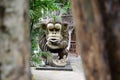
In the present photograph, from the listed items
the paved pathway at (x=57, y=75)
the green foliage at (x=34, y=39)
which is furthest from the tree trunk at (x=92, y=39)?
the paved pathway at (x=57, y=75)

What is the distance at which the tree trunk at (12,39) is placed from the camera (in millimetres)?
916

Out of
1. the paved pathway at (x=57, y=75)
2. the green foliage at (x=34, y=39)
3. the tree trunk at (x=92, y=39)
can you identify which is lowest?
the paved pathway at (x=57, y=75)

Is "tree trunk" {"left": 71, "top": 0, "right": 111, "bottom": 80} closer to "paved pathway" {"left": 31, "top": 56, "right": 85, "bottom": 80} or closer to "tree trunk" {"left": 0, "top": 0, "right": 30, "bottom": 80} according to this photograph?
"tree trunk" {"left": 0, "top": 0, "right": 30, "bottom": 80}

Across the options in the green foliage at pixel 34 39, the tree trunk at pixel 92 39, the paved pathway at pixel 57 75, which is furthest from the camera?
the paved pathway at pixel 57 75

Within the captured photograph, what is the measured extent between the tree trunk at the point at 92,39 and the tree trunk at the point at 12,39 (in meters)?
0.18

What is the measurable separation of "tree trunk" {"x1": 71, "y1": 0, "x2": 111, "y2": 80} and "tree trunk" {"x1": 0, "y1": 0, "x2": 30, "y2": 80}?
18 cm

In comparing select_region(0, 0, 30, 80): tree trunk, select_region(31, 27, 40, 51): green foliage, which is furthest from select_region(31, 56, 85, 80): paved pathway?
select_region(0, 0, 30, 80): tree trunk

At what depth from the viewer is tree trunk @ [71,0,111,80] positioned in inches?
35.4

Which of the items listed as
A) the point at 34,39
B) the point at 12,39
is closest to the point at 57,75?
the point at 34,39

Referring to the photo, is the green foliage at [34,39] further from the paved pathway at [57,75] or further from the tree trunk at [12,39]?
the tree trunk at [12,39]

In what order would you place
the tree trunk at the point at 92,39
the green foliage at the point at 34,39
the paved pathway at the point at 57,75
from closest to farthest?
the tree trunk at the point at 92,39 < the green foliage at the point at 34,39 < the paved pathway at the point at 57,75

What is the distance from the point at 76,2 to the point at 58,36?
5682 millimetres

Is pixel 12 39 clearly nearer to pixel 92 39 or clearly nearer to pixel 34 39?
pixel 92 39

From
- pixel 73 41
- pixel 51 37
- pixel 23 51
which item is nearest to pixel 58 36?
pixel 51 37
